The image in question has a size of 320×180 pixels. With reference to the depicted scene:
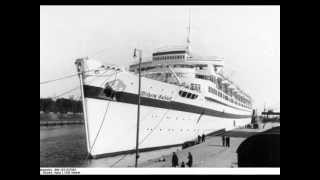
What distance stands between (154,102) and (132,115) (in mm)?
894

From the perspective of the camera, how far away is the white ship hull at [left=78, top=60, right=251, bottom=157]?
314 inches

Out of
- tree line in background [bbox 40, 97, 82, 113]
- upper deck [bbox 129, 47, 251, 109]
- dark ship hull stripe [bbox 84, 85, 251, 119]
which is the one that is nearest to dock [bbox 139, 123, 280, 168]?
dark ship hull stripe [bbox 84, 85, 251, 119]

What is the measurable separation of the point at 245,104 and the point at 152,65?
252 inches

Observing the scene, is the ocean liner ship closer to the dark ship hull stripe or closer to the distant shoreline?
the dark ship hull stripe

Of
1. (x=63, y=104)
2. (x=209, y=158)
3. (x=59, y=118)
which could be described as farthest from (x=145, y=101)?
(x=59, y=118)

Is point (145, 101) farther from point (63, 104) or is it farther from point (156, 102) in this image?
point (63, 104)

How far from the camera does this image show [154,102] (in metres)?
8.96

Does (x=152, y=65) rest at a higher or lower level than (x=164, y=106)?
higher

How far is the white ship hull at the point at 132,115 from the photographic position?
798cm

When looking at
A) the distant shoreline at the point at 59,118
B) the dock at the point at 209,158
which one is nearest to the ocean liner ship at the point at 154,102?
the dock at the point at 209,158
